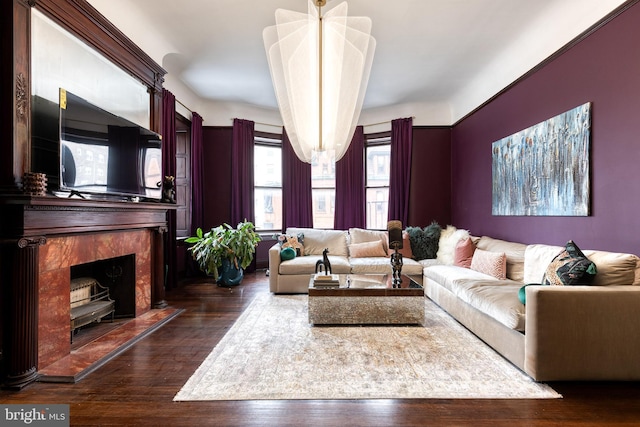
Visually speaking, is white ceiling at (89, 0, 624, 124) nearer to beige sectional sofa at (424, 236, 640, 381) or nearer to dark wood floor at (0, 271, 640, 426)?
beige sectional sofa at (424, 236, 640, 381)

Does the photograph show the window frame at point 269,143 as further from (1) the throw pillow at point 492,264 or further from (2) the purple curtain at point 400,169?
(1) the throw pillow at point 492,264

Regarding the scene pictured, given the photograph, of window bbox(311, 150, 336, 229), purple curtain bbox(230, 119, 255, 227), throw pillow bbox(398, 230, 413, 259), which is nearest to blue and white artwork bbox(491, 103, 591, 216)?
throw pillow bbox(398, 230, 413, 259)

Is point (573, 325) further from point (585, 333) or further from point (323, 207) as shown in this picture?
point (323, 207)

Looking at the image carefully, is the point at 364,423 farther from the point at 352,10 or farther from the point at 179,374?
the point at 352,10

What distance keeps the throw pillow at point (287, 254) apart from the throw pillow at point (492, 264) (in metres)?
2.21

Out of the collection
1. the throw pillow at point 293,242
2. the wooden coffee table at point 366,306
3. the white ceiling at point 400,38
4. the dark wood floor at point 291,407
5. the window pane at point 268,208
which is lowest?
the dark wood floor at point 291,407

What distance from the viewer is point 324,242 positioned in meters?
5.04

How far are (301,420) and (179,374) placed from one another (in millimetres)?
948

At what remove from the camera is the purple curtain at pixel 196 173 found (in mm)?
5449

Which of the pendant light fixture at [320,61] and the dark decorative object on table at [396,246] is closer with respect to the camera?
the pendant light fixture at [320,61]

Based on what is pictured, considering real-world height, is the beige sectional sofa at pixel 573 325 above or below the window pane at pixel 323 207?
below

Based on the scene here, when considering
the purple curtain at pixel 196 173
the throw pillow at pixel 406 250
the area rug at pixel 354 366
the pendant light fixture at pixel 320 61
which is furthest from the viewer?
the purple curtain at pixel 196 173

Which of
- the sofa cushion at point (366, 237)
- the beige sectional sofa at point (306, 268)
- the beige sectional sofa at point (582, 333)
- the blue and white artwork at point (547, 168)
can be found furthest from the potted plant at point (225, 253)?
the beige sectional sofa at point (582, 333)

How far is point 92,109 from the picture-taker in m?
2.62
